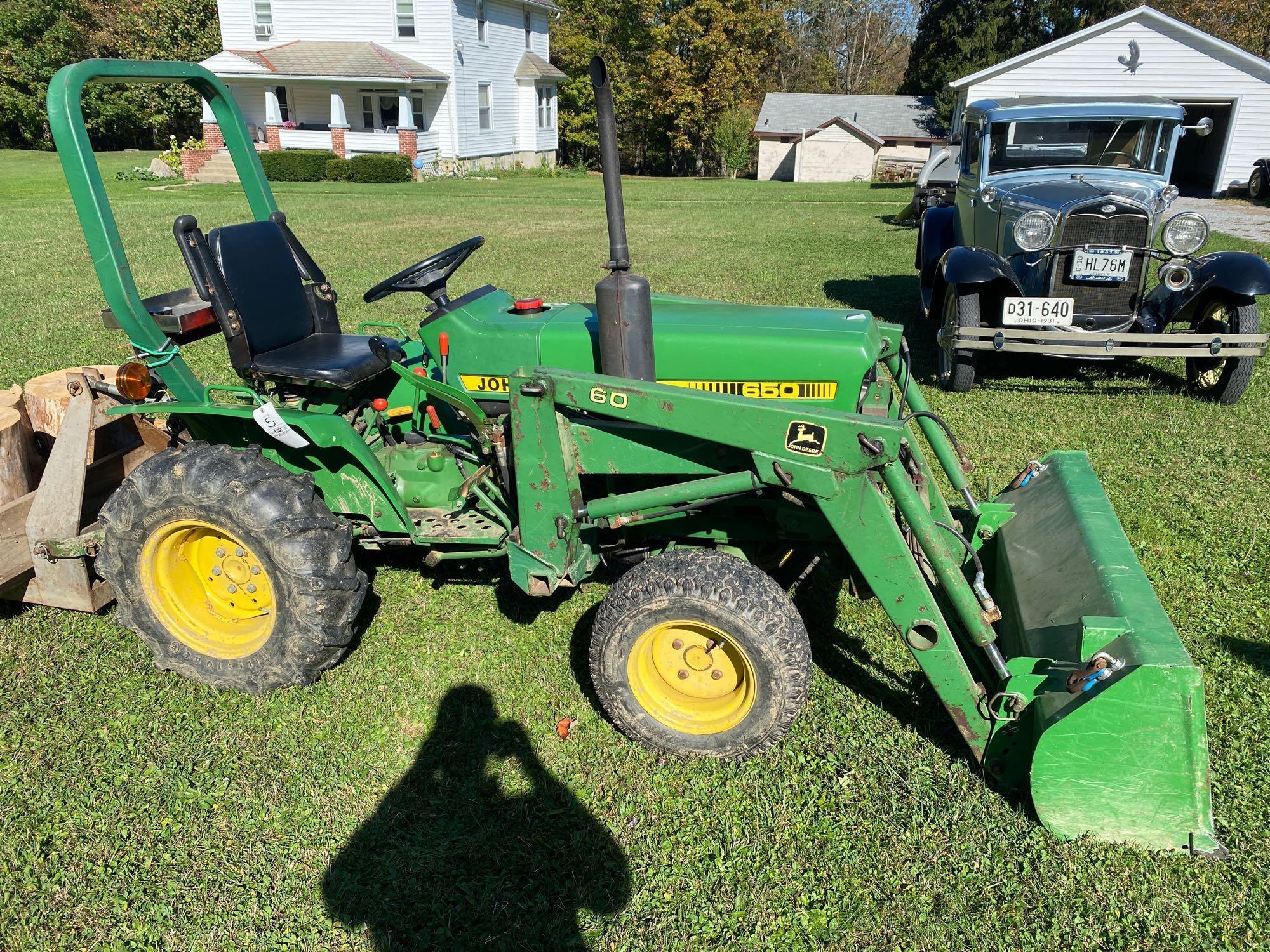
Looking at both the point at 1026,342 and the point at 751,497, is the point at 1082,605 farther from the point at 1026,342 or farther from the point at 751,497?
the point at 1026,342

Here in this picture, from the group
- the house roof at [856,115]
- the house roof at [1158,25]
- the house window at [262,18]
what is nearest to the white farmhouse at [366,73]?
the house window at [262,18]

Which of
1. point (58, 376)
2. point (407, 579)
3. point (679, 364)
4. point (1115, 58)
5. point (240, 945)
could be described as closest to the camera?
point (240, 945)

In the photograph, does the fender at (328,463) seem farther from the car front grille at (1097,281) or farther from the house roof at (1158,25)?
the house roof at (1158,25)

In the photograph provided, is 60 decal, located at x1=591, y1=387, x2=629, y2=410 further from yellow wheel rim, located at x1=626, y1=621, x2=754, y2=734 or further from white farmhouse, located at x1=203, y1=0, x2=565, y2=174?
white farmhouse, located at x1=203, y1=0, x2=565, y2=174

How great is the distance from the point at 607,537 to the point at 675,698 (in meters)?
0.88

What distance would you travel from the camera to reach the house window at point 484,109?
31016mm

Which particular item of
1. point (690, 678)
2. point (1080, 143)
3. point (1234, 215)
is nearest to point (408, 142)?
point (1234, 215)

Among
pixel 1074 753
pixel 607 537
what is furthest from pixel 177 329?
pixel 1074 753

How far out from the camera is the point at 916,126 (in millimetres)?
35250

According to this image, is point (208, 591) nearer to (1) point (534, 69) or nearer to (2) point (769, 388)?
(2) point (769, 388)

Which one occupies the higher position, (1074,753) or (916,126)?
(916,126)

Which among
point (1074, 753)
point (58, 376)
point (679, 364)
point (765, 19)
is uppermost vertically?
point (765, 19)

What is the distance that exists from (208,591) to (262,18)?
32380 millimetres

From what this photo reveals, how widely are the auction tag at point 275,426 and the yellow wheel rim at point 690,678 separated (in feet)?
4.96
